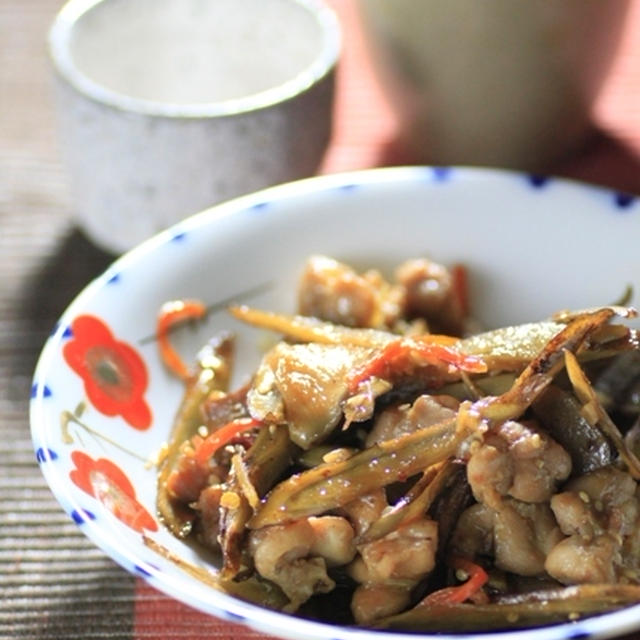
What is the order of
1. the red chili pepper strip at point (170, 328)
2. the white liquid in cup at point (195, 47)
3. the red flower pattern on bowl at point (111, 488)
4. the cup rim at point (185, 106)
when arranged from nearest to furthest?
1. the red flower pattern on bowl at point (111, 488)
2. the red chili pepper strip at point (170, 328)
3. the cup rim at point (185, 106)
4. the white liquid in cup at point (195, 47)

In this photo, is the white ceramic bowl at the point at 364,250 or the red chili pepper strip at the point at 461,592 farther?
the white ceramic bowl at the point at 364,250

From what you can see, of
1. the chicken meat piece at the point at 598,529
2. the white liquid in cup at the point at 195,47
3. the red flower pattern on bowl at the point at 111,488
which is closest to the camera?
the chicken meat piece at the point at 598,529

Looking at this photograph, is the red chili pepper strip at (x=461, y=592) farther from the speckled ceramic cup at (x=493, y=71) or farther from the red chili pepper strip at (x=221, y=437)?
the speckled ceramic cup at (x=493, y=71)

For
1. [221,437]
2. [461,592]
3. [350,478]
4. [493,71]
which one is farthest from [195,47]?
[461,592]

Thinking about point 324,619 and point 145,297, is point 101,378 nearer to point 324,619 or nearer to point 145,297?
point 145,297

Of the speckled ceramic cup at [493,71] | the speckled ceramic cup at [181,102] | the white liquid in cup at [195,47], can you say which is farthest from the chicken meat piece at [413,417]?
the white liquid in cup at [195,47]

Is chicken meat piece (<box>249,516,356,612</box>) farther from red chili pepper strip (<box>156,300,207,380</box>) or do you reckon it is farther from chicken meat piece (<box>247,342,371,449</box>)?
red chili pepper strip (<box>156,300,207,380</box>)

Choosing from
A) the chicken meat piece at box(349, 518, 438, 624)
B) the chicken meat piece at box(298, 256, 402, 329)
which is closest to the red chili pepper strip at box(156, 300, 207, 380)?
the chicken meat piece at box(298, 256, 402, 329)

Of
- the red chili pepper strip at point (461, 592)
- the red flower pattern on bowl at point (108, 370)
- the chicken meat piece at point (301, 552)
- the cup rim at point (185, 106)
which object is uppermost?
the cup rim at point (185, 106)

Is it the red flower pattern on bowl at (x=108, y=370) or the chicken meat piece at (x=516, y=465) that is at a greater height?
the chicken meat piece at (x=516, y=465)
